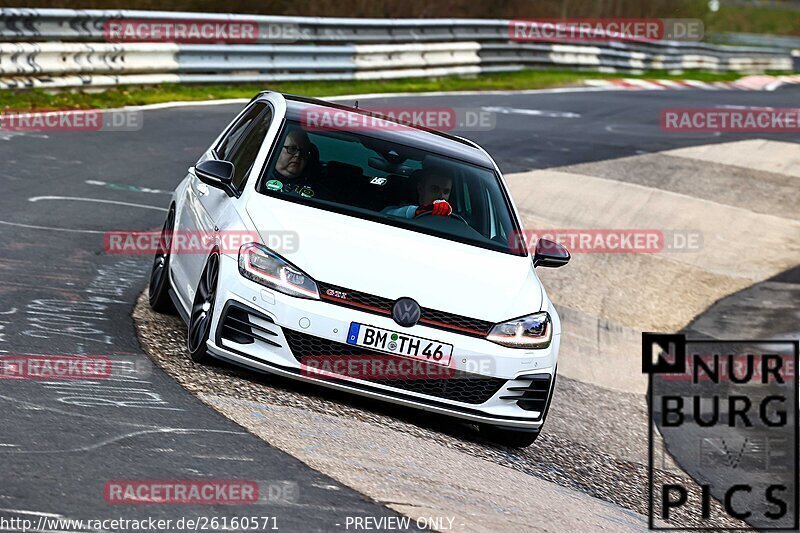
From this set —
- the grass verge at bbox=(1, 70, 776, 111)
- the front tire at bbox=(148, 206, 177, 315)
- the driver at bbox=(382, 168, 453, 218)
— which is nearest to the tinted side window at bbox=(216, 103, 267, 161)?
the front tire at bbox=(148, 206, 177, 315)

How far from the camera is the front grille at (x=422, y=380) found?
20.9ft

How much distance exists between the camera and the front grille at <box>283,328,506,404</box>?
251 inches

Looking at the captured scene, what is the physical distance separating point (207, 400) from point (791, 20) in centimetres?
8168

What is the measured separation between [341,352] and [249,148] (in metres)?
1.92

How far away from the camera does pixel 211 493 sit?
5.10 metres

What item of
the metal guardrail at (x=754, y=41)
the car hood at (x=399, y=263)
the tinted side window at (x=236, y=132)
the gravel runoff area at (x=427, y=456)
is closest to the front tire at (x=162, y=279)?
the gravel runoff area at (x=427, y=456)

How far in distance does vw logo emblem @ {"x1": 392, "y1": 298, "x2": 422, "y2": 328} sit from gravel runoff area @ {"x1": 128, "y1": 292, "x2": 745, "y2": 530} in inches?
23.8

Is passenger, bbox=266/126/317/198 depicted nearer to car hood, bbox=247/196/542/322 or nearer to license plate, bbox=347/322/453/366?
car hood, bbox=247/196/542/322

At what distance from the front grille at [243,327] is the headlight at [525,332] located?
3.82 ft

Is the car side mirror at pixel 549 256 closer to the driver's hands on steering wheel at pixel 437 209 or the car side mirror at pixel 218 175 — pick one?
the driver's hands on steering wheel at pixel 437 209

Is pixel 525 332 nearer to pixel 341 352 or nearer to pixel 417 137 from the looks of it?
pixel 341 352

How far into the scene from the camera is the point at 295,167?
7.41 m

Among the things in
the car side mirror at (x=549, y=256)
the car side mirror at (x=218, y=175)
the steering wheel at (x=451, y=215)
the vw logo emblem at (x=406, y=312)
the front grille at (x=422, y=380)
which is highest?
the car side mirror at (x=218, y=175)

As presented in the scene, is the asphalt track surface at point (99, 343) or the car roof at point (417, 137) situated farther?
the car roof at point (417, 137)
